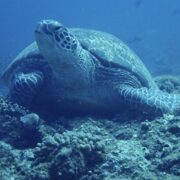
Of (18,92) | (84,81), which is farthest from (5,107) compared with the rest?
(84,81)

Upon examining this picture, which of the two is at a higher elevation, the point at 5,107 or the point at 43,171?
the point at 5,107

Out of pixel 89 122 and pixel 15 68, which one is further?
pixel 15 68

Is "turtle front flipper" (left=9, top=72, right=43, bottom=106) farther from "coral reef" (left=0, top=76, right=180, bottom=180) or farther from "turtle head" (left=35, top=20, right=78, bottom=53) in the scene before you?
"coral reef" (left=0, top=76, right=180, bottom=180)

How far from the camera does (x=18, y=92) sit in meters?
7.04

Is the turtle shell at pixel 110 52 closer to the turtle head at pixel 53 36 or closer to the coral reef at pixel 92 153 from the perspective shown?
the turtle head at pixel 53 36

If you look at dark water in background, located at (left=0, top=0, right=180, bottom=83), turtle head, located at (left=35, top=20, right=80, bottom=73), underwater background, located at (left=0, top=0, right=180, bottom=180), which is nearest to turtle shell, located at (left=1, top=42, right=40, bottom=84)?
turtle head, located at (left=35, top=20, right=80, bottom=73)

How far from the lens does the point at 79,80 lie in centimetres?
707

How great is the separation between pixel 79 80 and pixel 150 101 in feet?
4.87

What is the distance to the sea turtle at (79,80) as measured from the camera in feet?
22.2

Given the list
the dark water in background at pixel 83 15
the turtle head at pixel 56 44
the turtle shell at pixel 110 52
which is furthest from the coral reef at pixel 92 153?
the dark water in background at pixel 83 15

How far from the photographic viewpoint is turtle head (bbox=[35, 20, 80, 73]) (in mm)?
6688

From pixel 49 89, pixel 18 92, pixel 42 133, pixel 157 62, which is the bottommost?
pixel 42 133

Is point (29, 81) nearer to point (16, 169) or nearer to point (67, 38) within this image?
point (67, 38)

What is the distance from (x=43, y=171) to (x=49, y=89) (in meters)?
3.17
